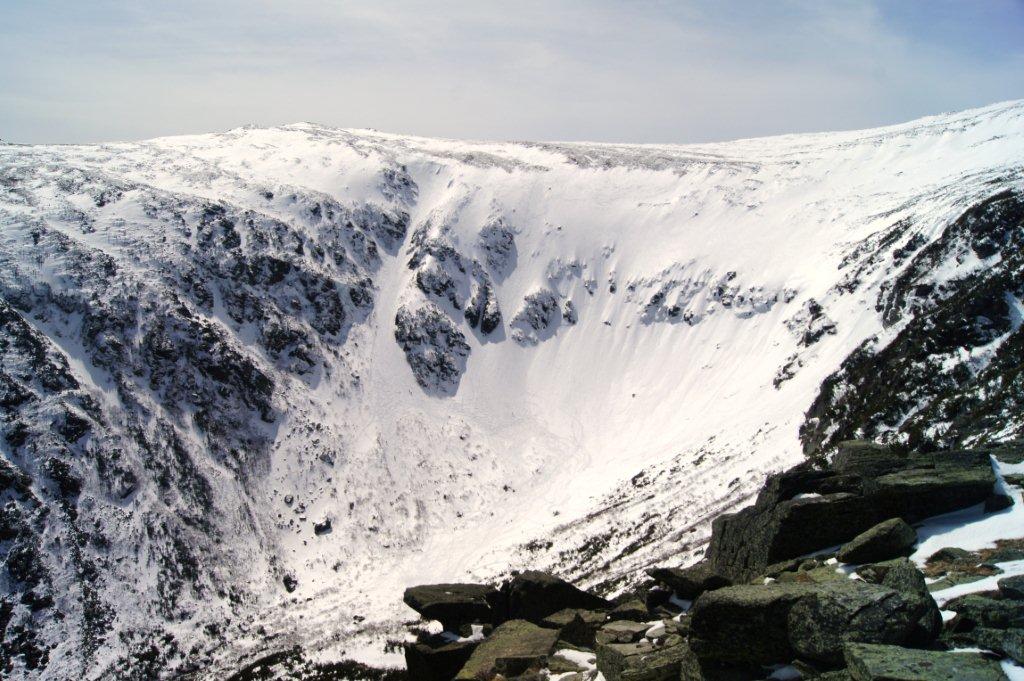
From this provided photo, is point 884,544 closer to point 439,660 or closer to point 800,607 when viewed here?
point 800,607

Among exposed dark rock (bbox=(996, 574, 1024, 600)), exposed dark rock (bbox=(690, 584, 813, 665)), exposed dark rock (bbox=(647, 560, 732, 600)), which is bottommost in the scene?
exposed dark rock (bbox=(647, 560, 732, 600))

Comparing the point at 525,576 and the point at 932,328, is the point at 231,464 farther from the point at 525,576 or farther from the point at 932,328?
the point at 932,328

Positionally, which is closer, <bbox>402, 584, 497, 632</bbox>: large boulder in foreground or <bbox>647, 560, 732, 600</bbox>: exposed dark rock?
<bbox>647, 560, 732, 600</bbox>: exposed dark rock

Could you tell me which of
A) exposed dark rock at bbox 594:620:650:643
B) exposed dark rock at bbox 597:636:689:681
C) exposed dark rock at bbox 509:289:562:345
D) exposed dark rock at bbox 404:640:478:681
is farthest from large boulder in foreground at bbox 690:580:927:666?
exposed dark rock at bbox 509:289:562:345

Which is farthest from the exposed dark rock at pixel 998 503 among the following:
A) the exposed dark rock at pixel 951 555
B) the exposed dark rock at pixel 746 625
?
the exposed dark rock at pixel 746 625

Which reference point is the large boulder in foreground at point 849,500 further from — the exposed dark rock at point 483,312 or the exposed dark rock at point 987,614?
the exposed dark rock at point 483,312

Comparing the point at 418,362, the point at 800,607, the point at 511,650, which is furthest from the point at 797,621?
the point at 418,362

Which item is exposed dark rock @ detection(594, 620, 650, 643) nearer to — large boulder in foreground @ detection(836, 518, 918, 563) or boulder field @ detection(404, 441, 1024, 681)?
boulder field @ detection(404, 441, 1024, 681)
